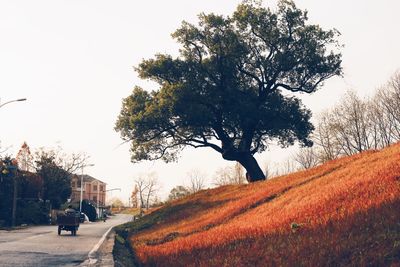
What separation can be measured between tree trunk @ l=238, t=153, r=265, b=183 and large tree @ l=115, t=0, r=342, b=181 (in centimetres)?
8

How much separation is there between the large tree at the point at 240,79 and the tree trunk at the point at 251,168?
80 millimetres

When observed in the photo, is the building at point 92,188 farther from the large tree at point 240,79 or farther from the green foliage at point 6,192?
the large tree at point 240,79

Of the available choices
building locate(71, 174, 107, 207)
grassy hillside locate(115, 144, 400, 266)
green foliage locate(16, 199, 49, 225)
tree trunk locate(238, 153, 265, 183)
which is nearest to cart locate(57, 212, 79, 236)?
grassy hillside locate(115, 144, 400, 266)

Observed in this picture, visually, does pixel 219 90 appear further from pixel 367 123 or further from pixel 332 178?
pixel 367 123

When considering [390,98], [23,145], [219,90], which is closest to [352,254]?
[219,90]

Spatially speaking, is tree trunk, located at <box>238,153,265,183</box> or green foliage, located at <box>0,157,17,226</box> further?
green foliage, located at <box>0,157,17,226</box>

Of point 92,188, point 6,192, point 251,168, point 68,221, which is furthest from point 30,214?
point 92,188

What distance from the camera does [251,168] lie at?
33.4 meters

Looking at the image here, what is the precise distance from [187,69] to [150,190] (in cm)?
11666

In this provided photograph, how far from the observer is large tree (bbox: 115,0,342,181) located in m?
32.4

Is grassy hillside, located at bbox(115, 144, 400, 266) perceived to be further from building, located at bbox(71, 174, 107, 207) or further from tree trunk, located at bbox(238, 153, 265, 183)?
building, located at bbox(71, 174, 107, 207)

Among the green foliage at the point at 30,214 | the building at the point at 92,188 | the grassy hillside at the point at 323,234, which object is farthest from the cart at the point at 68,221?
the building at the point at 92,188

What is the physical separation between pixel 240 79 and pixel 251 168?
7.46 meters

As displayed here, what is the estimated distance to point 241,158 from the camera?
1335 inches
